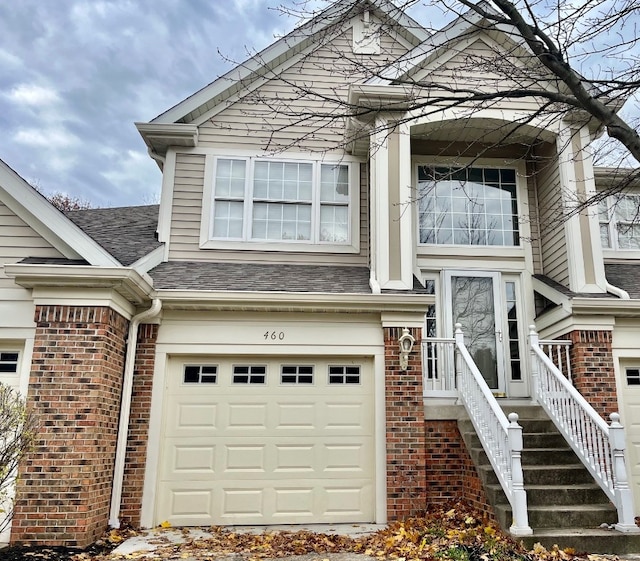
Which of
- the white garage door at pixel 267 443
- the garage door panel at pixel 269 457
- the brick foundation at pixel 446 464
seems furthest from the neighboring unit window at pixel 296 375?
Answer: the brick foundation at pixel 446 464

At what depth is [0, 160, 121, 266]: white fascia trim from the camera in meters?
6.50

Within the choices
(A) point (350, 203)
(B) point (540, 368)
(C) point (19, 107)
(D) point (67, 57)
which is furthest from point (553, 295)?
(C) point (19, 107)

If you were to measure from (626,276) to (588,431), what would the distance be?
3.71 meters

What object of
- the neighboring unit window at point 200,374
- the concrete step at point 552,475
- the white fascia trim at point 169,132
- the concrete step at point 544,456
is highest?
the white fascia trim at point 169,132

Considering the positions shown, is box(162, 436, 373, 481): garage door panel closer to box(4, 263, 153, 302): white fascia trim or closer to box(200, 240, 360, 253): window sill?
box(4, 263, 153, 302): white fascia trim

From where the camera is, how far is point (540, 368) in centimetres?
761

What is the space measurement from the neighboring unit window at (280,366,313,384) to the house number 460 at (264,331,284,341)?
0.43m

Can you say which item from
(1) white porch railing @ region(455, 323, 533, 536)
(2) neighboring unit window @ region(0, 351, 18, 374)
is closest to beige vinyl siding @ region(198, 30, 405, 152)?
(1) white porch railing @ region(455, 323, 533, 536)

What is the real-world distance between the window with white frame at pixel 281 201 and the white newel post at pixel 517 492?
4197 millimetres

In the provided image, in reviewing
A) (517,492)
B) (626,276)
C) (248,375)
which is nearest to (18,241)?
(248,375)

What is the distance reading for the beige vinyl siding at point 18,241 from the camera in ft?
22.2

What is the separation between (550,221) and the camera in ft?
29.2

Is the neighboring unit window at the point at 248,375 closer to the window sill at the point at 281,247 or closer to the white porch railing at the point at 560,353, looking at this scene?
the window sill at the point at 281,247

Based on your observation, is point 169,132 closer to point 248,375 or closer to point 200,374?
point 200,374
